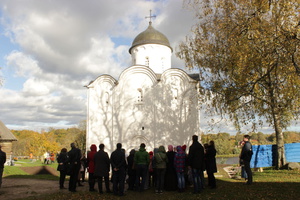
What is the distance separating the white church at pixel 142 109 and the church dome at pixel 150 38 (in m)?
3.64

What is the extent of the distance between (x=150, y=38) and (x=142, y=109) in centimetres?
682

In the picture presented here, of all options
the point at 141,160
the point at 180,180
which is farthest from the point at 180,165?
the point at 141,160

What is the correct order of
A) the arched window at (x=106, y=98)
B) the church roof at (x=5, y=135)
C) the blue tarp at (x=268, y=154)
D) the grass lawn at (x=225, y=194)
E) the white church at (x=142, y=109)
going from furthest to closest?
the church roof at (x=5, y=135) < the arched window at (x=106, y=98) < the white church at (x=142, y=109) < the blue tarp at (x=268, y=154) < the grass lawn at (x=225, y=194)

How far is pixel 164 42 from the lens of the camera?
21.5 meters

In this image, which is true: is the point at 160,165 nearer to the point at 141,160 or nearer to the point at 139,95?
the point at 141,160

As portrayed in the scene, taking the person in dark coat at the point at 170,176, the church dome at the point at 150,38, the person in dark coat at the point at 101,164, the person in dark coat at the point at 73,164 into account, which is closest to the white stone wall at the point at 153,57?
the church dome at the point at 150,38

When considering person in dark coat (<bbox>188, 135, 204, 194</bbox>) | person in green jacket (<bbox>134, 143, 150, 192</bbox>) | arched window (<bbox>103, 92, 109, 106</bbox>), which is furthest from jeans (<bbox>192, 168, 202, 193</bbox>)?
arched window (<bbox>103, 92, 109, 106</bbox>)

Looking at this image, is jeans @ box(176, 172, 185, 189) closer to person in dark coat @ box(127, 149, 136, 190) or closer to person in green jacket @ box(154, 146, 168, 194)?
person in green jacket @ box(154, 146, 168, 194)

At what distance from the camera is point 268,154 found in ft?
51.4

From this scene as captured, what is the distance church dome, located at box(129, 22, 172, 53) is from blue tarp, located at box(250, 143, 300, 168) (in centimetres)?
1130

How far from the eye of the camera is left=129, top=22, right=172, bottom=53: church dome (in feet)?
69.5

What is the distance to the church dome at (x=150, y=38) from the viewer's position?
21.2 m

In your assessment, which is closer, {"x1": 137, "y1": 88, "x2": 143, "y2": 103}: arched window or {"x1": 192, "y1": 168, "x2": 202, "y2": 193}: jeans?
{"x1": 192, "y1": 168, "x2": 202, "y2": 193}: jeans

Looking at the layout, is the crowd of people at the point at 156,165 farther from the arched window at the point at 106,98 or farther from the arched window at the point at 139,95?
the arched window at the point at 106,98
